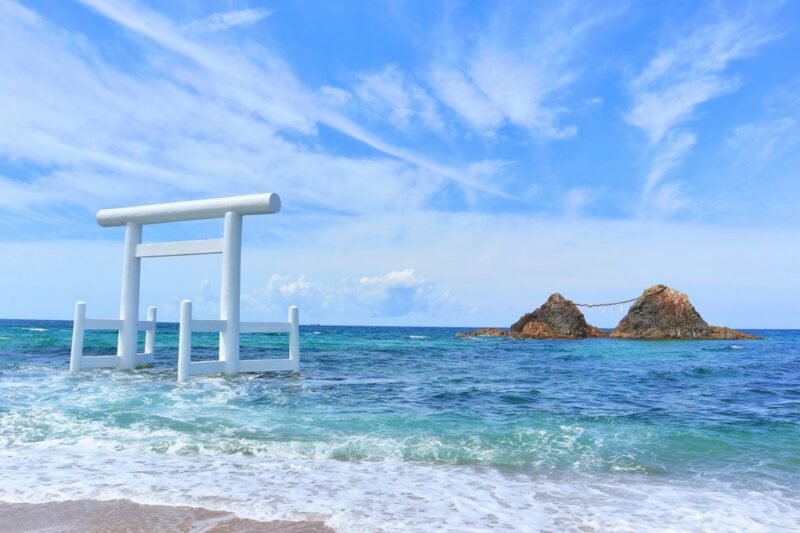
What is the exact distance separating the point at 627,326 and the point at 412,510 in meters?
52.2

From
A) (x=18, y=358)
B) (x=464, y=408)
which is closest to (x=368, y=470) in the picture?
(x=464, y=408)

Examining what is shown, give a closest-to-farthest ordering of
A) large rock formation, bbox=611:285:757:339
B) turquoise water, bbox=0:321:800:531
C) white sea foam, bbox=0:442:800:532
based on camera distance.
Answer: white sea foam, bbox=0:442:800:532 → turquoise water, bbox=0:321:800:531 → large rock formation, bbox=611:285:757:339

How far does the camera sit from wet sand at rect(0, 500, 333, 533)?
4785 mm

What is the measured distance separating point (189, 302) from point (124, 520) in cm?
1001

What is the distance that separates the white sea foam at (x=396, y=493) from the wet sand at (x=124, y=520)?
0.58 ft

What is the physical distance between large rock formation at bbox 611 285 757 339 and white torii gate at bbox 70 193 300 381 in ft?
139

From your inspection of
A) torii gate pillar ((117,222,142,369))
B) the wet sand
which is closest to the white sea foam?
the wet sand

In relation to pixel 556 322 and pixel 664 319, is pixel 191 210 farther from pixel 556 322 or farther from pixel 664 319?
pixel 664 319

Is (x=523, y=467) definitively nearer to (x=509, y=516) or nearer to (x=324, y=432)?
(x=509, y=516)

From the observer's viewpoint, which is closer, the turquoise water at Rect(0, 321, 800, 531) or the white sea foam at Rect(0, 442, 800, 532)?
the white sea foam at Rect(0, 442, 800, 532)

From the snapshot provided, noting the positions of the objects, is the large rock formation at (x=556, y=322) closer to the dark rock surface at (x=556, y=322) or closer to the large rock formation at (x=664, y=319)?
the dark rock surface at (x=556, y=322)

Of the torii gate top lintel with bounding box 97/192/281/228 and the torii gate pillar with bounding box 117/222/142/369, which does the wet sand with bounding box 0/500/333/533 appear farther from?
the torii gate pillar with bounding box 117/222/142/369

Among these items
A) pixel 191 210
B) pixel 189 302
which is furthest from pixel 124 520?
pixel 191 210

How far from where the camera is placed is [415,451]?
7957 mm
